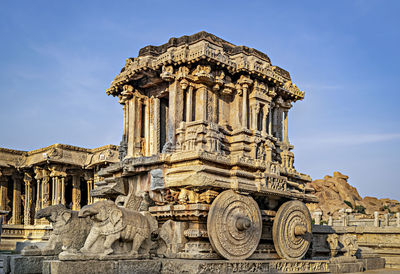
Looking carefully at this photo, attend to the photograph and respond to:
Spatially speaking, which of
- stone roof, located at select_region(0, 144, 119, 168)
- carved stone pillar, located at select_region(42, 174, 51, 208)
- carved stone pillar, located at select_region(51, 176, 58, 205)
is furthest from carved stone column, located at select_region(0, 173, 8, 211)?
carved stone pillar, located at select_region(51, 176, 58, 205)

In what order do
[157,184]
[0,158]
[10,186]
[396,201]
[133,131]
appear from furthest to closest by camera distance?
1. [396,201]
2. [10,186]
3. [0,158]
4. [133,131]
5. [157,184]

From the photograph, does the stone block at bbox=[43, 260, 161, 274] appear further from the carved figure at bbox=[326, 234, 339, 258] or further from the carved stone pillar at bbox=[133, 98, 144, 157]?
the carved figure at bbox=[326, 234, 339, 258]

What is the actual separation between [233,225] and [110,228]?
3.27 metres

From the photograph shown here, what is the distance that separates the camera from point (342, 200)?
63.8 metres

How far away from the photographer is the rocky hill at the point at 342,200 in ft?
201

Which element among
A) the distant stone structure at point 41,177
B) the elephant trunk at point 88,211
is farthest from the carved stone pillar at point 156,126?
the distant stone structure at point 41,177

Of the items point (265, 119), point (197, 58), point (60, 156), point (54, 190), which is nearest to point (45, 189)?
point (54, 190)

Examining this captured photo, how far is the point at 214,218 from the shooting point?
11.5m

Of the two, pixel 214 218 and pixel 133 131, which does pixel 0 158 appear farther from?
pixel 214 218

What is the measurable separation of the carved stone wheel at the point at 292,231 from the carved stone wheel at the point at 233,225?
917 millimetres

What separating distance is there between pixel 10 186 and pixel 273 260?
116 feet

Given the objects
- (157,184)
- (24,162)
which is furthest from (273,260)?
(24,162)

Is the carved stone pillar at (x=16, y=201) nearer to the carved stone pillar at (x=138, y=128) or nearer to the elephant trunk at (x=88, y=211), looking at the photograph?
the carved stone pillar at (x=138, y=128)

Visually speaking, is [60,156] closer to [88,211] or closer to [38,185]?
[38,185]
